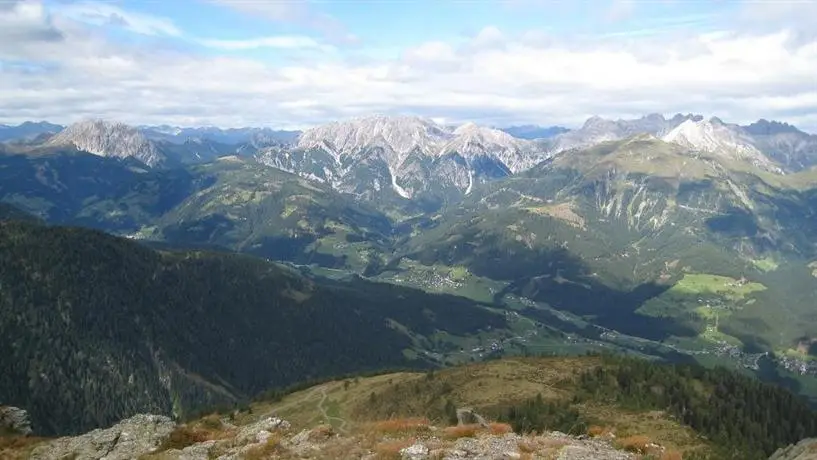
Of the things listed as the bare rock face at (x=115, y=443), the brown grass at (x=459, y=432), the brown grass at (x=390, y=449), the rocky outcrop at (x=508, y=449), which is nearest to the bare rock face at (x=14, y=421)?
the bare rock face at (x=115, y=443)

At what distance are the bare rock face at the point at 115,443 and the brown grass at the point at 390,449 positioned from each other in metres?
23.0

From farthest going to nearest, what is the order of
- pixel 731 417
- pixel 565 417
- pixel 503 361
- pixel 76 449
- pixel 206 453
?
pixel 503 361 → pixel 731 417 → pixel 565 417 → pixel 76 449 → pixel 206 453

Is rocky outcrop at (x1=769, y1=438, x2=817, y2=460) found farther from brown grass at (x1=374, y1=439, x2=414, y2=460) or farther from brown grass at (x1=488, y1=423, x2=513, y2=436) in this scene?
brown grass at (x1=374, y1=439, x2=414, y2=460)

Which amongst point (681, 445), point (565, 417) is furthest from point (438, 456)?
point (565, 417)

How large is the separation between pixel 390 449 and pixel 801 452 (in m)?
42.9

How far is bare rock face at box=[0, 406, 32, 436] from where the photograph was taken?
89.6m

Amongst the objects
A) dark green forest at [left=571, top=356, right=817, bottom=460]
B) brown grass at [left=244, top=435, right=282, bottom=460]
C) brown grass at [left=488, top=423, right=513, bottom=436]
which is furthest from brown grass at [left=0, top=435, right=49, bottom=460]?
dark green forest at [left=571, top=356, right=817, bottom=460]

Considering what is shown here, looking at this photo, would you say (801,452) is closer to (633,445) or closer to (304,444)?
(633,445)

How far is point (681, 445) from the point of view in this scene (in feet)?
351

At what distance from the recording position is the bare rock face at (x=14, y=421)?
89.6m

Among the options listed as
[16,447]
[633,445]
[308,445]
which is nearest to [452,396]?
[633,445]

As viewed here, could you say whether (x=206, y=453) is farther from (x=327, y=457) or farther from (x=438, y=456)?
(x=438, y=456)

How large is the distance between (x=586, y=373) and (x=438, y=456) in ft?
401

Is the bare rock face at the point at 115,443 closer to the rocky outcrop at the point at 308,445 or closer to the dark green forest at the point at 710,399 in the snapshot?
the rocky outcrop at the point at 308,445
